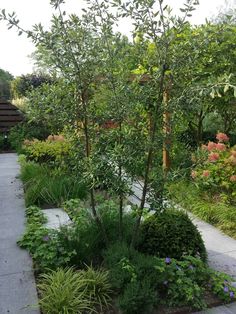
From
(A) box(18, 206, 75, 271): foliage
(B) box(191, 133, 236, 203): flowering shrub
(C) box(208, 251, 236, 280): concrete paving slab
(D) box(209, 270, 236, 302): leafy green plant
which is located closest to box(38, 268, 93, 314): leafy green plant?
(A) box(18, 206, 75, 271): foliage

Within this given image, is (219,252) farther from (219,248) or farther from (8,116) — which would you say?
(8,116)

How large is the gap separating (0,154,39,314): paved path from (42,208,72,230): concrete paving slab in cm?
29

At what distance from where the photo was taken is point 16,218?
3.97m

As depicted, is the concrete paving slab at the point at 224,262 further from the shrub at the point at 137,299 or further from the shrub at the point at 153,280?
the shrub at the point at 137,299

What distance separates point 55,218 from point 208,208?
1917 millimetres

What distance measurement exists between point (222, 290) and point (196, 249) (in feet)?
1.59

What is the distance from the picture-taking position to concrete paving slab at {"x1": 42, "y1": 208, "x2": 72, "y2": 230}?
3.71 meters

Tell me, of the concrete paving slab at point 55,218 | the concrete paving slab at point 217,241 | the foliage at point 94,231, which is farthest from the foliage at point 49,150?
the concrete paving slab at point 217,241

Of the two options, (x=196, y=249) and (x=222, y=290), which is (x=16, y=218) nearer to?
(x=196, y=249)

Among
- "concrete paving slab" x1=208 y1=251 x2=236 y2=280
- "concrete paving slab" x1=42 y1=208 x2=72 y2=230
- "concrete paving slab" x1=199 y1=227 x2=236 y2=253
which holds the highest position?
"concrete paving slab" x1=42 y1=208 x2=72 y2=230

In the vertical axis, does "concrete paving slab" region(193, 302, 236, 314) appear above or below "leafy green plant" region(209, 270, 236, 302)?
below

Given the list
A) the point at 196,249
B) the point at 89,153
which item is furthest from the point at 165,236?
the point at 89,153

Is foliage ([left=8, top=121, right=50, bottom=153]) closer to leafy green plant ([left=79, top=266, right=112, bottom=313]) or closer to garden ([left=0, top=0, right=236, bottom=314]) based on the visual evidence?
garden ([left=0, top=0, right=236, bottom=314])

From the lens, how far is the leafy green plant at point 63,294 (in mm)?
2248
